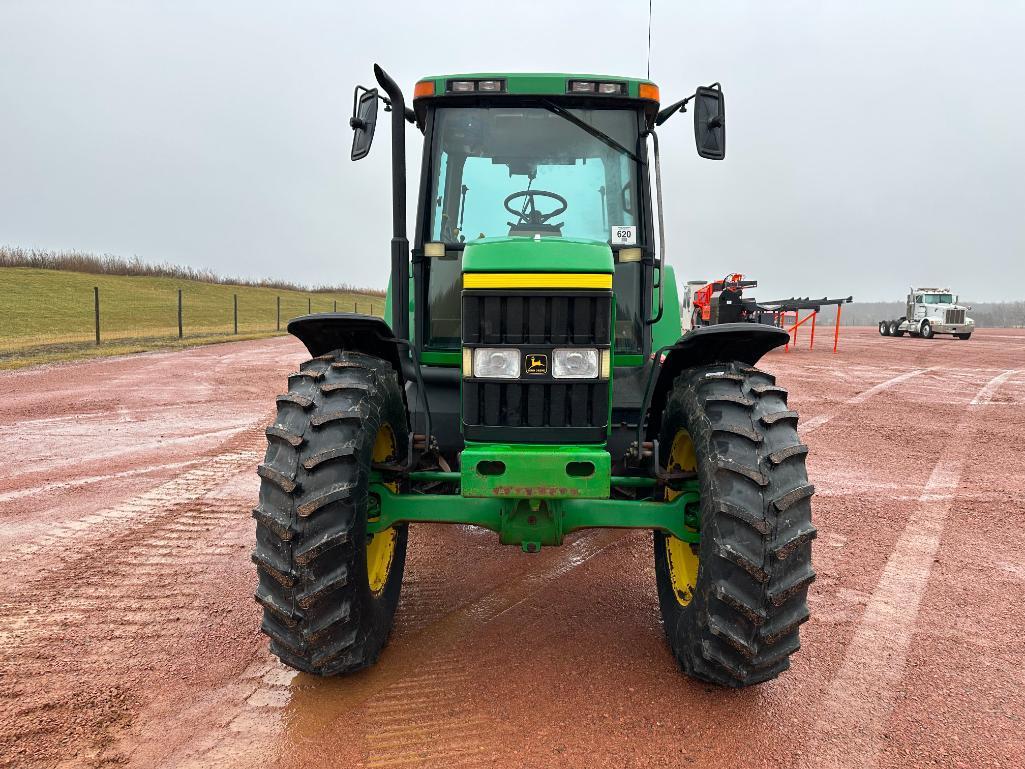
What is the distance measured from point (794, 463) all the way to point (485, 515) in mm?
1324

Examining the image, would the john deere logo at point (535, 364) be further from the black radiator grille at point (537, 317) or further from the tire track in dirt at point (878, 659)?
the tire track in dirt at point (878, 659)

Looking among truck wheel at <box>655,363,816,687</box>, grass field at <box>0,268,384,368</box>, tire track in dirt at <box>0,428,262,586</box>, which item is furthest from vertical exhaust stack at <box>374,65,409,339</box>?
grass field at <box>0,268,384,368</box>

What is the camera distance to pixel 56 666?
3.22 metres

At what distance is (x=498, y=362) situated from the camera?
122 inches

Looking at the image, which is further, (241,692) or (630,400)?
(630,400)

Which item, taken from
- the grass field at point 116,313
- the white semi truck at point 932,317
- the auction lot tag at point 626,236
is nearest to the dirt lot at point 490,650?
the auction lot tag at point 626,236

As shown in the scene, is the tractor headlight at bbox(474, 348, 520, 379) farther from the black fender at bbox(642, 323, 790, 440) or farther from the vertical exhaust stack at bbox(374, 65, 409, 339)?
the vertical exhaust stack at bbox(374, 65, 409, 339)

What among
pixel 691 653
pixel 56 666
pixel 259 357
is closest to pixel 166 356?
pixel 259 357

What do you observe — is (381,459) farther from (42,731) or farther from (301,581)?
(42,731)

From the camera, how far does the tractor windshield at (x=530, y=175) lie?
4059 mm

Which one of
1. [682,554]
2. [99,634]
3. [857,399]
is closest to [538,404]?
[682,554]

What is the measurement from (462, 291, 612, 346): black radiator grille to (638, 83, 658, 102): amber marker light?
1472 mm

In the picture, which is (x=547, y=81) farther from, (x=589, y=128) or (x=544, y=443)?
(x=544, y=443)

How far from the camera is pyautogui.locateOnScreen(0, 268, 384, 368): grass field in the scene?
62.3 ft
